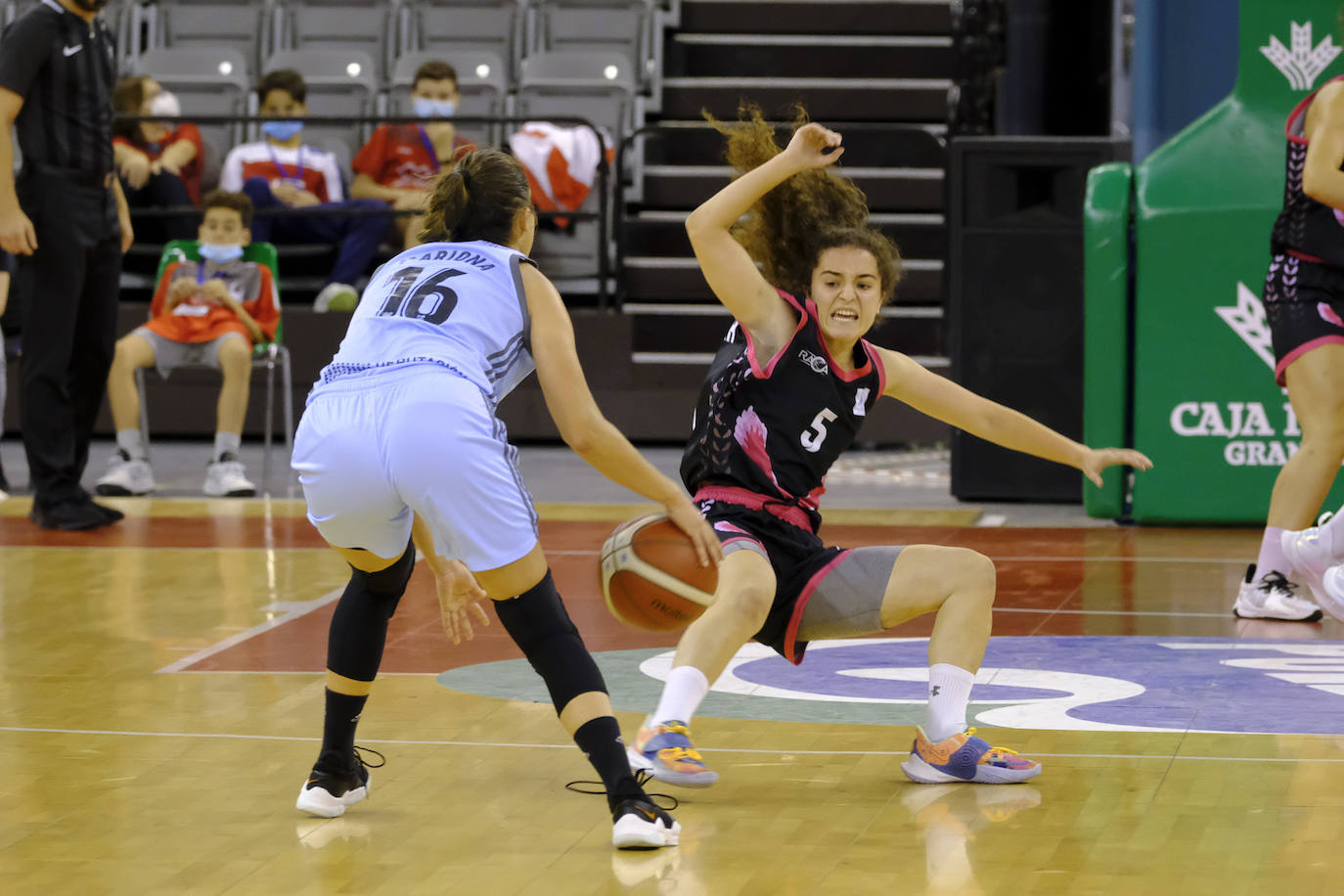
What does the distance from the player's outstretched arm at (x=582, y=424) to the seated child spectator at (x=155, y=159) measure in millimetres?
8359

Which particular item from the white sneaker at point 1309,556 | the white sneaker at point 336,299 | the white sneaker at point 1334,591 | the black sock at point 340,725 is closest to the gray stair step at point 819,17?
the white sneaker at point 336,299

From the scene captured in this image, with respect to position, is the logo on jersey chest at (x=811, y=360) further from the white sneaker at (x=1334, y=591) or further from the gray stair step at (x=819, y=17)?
the gray stair step at (x=819, y=17)

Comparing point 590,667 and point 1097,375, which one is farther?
point 1097,375

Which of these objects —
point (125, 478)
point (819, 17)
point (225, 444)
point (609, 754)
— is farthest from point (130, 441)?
point (819, 17)

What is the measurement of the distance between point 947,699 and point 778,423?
2.24 ft

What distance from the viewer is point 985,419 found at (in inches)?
162

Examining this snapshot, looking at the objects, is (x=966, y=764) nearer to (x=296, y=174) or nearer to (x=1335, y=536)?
(x=1335, y=536)

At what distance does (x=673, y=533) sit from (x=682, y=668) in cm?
34

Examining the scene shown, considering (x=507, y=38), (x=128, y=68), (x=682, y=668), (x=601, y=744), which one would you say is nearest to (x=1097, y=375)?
(x=682, y=668)

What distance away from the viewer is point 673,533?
11.8ft

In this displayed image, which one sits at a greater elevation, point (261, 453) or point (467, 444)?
point (467, 444)

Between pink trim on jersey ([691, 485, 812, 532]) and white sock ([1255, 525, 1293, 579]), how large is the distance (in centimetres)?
234

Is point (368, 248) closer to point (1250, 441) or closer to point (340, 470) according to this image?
point (1250, 441)

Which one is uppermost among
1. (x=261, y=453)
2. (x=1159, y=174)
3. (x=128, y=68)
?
(x=128, y=68)
